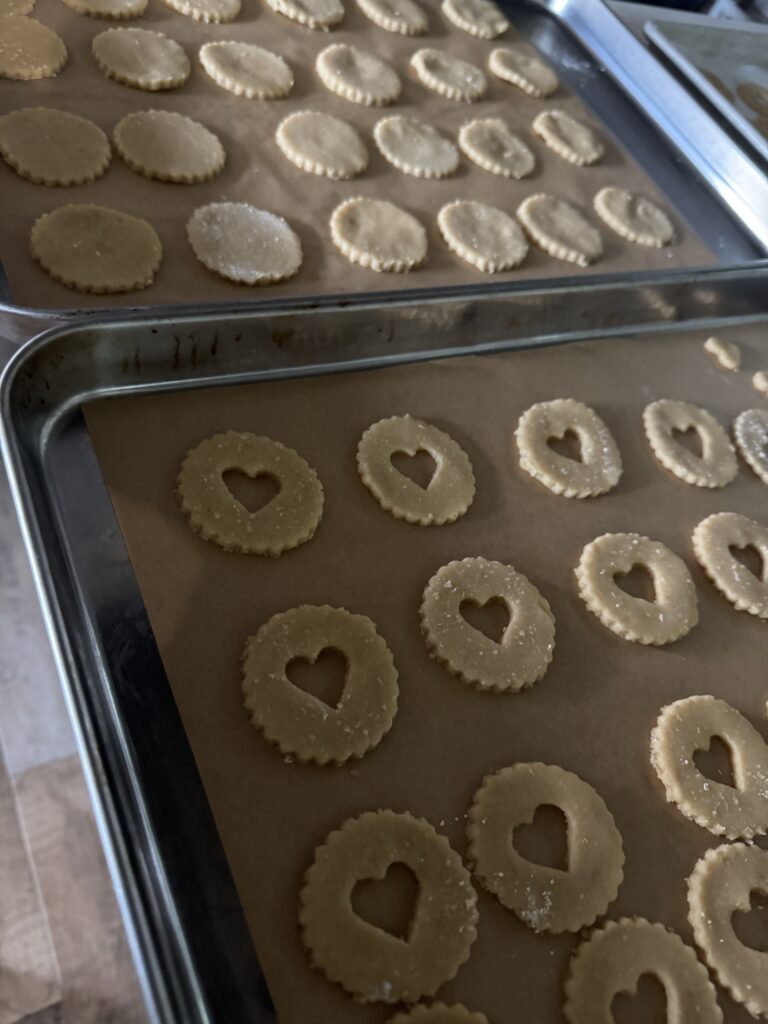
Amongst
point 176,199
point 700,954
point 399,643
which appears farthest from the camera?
point 176,199

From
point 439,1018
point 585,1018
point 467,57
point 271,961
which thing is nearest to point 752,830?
point 585,1018

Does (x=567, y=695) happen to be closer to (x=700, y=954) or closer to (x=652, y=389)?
(x=700, y=954)

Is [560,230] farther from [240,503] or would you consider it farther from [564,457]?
[240,503]

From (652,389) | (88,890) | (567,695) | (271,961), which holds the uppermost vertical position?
(652,389)

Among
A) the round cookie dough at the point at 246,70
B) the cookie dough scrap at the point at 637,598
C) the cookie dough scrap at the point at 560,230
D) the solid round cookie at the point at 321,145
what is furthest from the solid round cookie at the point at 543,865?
the round cookie dough at the point at 246,70

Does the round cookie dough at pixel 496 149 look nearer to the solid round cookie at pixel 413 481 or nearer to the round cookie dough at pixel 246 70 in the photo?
the round cookie dough at pixel 246 70

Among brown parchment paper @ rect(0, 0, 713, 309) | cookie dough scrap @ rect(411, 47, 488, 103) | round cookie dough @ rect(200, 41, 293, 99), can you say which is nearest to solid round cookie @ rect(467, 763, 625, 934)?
brown parchment paper @ rect(0, 0, 713, 309)

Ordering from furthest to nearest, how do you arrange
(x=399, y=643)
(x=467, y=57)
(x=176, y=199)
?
(x=467, y=57) → (x=176, y=199) → (x=399, y=643)
